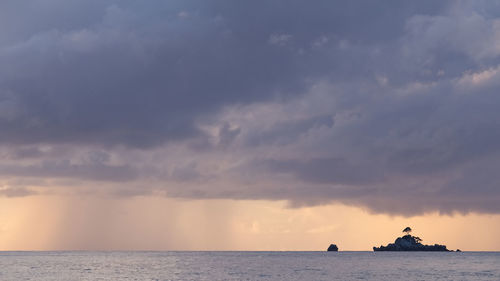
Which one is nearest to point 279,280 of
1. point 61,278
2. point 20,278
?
point 61,278

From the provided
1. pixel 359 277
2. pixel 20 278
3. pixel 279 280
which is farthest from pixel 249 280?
pixel 20 278

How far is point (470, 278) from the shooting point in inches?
6422

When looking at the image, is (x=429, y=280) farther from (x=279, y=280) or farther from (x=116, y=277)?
(x=116, y=277)

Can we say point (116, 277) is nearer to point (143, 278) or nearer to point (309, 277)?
point (143, 278)

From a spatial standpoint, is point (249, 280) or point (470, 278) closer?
point (249, 280)

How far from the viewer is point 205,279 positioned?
15512cm

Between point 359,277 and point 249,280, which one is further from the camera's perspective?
point 359,277

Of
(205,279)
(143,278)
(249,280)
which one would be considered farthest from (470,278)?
(143,278)

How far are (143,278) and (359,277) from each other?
56.5m

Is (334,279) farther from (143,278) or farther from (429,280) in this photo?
(143,278)

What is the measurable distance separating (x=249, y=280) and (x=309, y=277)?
59.8 feet

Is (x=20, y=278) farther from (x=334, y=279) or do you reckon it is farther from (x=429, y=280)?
(x=429, y=280)

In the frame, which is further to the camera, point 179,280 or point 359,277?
point 359,277

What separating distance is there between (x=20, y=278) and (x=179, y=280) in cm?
4130
